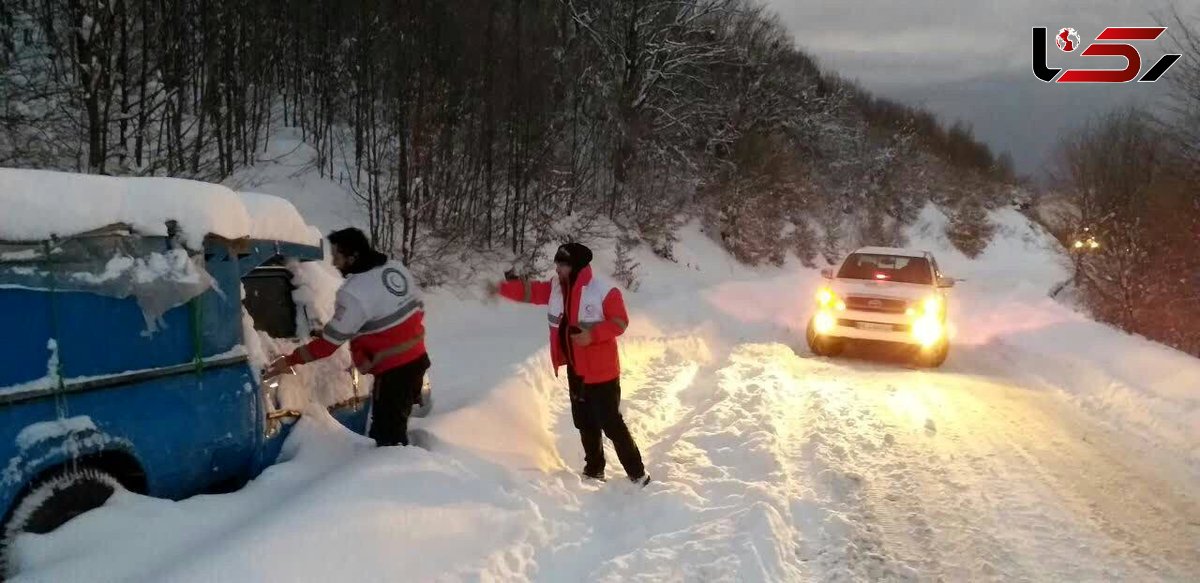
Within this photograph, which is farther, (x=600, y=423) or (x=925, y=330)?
(x=925, y=330)

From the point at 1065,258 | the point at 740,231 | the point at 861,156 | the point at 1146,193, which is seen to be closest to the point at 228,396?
the point at 1146,193

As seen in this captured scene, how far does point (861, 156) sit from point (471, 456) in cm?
4467

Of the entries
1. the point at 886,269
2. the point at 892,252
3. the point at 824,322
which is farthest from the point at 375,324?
the point at 892,252

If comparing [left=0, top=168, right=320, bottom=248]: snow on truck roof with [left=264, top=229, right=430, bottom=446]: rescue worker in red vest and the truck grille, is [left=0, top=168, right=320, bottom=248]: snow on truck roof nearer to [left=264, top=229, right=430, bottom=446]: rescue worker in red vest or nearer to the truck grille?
[left=264, top=229, right=430, bottom=446]: rescue worker in red vest

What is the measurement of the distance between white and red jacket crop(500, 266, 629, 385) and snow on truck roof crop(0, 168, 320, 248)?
6.16 feet

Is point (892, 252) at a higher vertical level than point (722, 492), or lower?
higher

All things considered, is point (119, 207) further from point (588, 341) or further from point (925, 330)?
point (925, 330)

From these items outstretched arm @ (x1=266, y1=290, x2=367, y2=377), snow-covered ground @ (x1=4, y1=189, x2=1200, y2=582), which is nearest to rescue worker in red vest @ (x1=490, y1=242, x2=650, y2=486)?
snow-covered ground @ (x1=4, y1=189, x2=1200, y2=582)

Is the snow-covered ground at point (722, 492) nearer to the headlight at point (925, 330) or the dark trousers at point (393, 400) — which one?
the dark trousers at point (393, 400)

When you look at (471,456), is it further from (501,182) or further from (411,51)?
(501,182)

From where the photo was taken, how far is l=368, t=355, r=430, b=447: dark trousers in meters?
4.75

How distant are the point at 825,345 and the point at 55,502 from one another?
32.1ft

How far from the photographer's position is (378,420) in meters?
4.77

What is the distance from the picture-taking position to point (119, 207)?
141 inches
